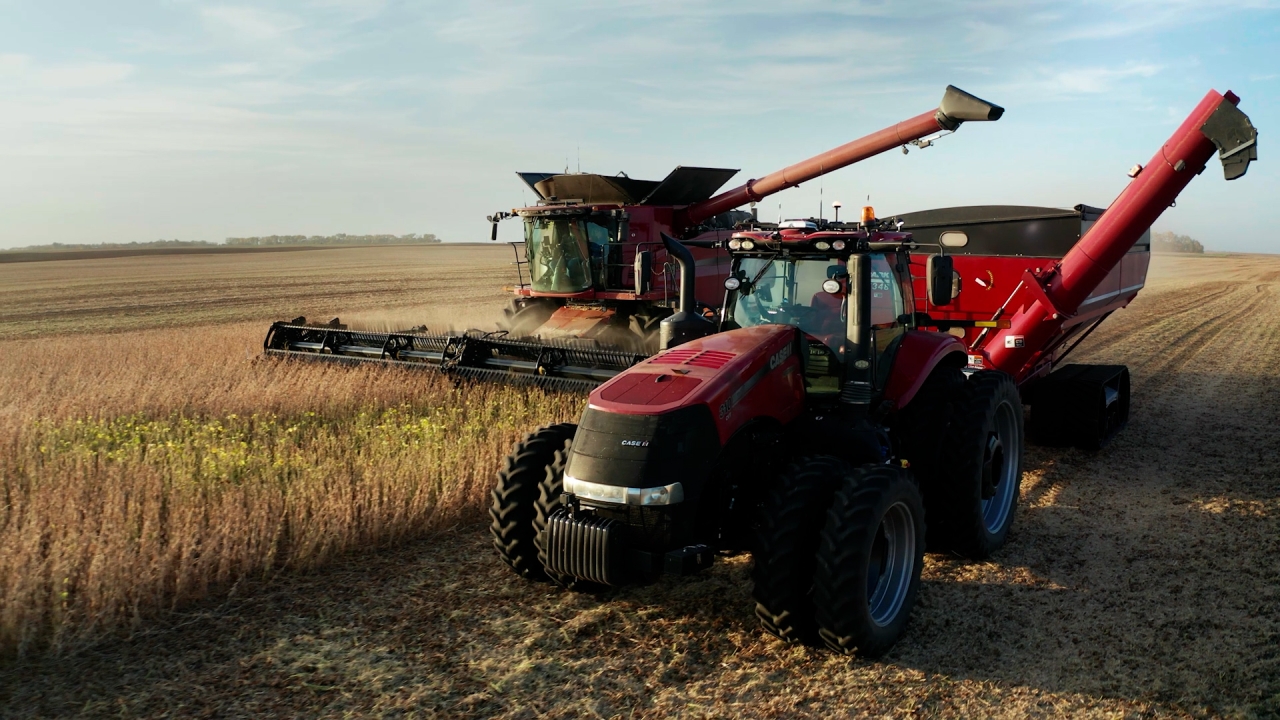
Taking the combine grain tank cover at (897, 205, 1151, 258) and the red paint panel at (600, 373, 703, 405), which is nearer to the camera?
the red paint panel at (600, 373, 703, 405)

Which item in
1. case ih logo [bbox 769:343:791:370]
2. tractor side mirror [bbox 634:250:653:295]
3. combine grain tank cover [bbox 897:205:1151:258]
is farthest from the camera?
combine grain tank cover [bbox 897:205:1151:258]

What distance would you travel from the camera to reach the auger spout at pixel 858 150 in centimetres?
1084

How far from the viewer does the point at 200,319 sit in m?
21.9

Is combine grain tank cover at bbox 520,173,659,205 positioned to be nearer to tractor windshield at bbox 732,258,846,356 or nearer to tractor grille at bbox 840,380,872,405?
tractor windshield at bbox 732,258,846,356

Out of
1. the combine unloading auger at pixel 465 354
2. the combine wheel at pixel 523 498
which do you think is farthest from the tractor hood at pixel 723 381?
the combine unloading auger at pixel 465 354

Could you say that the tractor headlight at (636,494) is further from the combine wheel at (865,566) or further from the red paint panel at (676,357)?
the red paint panel at (676,357)

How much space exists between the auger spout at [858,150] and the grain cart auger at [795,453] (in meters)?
5.35

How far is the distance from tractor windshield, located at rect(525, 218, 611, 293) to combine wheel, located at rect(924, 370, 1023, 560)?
696 centimetres

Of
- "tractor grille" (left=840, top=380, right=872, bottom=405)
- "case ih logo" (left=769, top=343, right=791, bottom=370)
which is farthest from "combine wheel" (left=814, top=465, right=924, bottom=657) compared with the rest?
"case ih logo" (left=769, top=343, right=791, bottom=370)

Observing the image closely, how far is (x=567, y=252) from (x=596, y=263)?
1.49 ft

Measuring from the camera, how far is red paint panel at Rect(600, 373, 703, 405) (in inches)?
168

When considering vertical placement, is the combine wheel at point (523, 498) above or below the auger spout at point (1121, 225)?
below

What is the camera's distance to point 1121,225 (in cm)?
747

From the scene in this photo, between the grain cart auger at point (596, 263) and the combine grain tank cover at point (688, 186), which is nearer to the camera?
the grain cart auger at point (596, 263)
